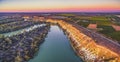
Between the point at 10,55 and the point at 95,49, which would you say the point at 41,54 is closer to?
the point at 10,55

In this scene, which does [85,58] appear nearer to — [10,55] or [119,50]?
[119,50]

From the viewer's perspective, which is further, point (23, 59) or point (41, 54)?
point (41, 54)

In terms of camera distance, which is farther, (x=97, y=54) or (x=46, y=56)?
(x=46, y=56)

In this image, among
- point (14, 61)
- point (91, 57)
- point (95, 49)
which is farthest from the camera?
point (95, 49)

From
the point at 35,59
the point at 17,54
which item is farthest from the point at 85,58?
the point at 17,54

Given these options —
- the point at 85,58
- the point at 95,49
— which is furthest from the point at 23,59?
the point at 95,49

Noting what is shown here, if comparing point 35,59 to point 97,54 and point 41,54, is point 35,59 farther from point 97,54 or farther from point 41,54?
point 97,54

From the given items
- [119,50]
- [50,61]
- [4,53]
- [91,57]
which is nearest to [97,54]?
[91,57]

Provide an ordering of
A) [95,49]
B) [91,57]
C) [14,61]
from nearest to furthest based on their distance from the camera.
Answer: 1. [14,61]
2. [91,57]
3. [95,49]
